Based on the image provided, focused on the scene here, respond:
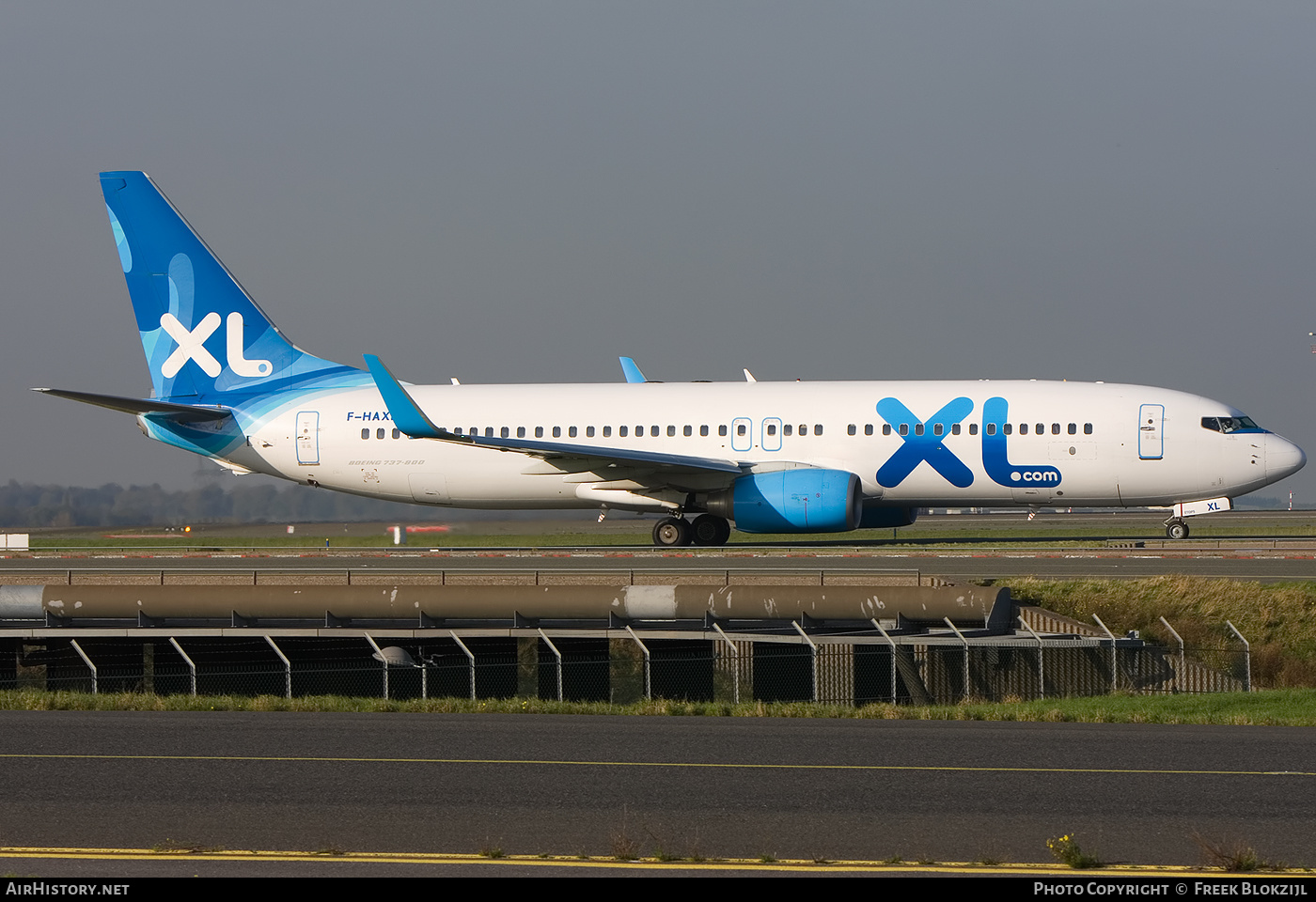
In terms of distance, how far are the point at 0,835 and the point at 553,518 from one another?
1179 inches

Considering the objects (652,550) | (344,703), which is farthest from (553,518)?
(344,703)

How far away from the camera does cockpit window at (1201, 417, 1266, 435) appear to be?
3231 centimetres

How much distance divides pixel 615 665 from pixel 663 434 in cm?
1040

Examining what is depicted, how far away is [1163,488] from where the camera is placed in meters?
32.4

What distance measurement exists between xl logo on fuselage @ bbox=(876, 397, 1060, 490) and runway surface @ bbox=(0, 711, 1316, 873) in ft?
58.5

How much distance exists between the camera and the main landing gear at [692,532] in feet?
113

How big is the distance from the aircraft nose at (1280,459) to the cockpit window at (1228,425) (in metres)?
0.46

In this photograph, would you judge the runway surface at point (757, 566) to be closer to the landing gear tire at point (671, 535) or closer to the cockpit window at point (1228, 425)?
the landing gear tire at point (671, 535)

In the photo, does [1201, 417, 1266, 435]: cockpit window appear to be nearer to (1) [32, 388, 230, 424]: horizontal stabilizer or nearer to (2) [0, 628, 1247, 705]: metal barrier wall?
(2) [0, 628, 1247, 705]: metal barrier wall

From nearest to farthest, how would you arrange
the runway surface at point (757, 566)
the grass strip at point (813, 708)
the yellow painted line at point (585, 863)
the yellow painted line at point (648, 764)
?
1. the yellow painted line at point (585, 863)
2. the yellow painted line at point (648, 764)
3. the grass strip at point (813, 708)
4. the runway surface at point (757, 566)

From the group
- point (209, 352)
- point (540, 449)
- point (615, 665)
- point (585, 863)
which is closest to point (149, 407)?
point (209, 352)

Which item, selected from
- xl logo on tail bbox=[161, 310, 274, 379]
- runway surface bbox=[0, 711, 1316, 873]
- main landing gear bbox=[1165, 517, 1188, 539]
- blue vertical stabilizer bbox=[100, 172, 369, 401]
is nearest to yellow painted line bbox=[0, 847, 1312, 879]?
runway surface bbox=[0, 711, 1316, 873]

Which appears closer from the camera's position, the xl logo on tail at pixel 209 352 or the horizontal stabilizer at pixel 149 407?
the horizontal stabilizer at pixel 149 407

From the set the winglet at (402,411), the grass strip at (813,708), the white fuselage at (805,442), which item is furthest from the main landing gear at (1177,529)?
the winglet at (402,411)
